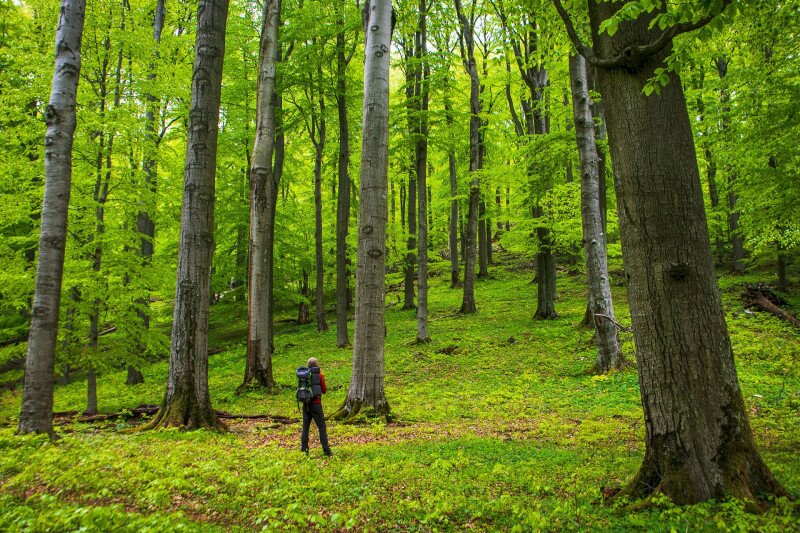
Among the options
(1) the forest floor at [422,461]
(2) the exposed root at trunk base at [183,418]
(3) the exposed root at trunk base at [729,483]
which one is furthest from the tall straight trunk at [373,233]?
(3) the exposed root at trunk base at [729,483]

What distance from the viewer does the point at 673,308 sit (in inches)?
137

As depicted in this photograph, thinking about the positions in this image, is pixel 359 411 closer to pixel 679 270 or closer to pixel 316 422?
pixel 316 422

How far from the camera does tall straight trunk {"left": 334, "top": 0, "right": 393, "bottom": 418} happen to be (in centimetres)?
769

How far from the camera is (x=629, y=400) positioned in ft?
26.1

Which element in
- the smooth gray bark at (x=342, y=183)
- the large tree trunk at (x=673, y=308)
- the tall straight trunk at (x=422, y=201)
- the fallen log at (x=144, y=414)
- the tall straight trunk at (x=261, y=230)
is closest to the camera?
the large tree trunk at (x=673, y=308)

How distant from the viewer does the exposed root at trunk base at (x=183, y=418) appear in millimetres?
7008

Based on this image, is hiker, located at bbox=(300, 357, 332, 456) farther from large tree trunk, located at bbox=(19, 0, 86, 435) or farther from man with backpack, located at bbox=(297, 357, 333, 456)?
large tree trunk, located at bbox=(19, 0, 86, 435)

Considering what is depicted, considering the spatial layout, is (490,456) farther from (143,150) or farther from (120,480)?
(143,150)

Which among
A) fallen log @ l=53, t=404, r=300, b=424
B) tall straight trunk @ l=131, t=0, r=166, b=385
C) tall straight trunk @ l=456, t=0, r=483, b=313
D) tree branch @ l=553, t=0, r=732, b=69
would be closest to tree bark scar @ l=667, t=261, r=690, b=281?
tree branch @ l=553, t=0, r=732, b=69

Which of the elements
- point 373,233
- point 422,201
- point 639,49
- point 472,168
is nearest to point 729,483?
point 639,49

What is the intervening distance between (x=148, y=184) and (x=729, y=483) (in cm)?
1233

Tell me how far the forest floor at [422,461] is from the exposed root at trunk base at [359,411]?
24 centimetres

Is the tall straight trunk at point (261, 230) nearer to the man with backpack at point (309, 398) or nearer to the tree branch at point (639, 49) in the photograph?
the man with backpack at point (309, 398)

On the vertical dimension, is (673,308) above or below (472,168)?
below
